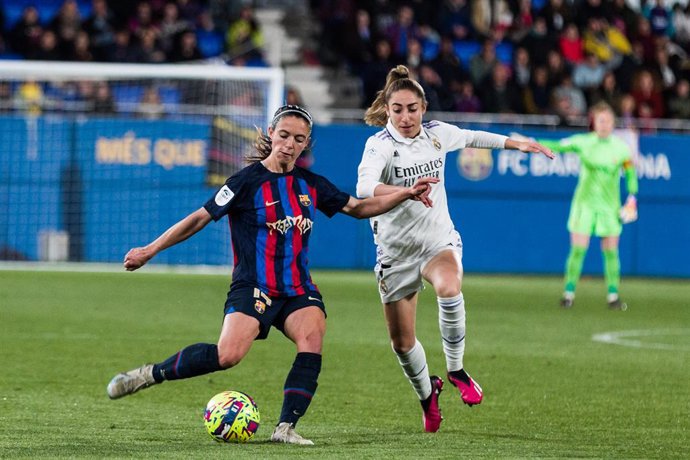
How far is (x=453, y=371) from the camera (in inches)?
326

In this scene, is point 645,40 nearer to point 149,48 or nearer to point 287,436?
point 149,48

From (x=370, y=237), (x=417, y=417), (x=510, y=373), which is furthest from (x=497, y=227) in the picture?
(x=417, y=417)

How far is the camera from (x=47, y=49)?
2241 centimetres

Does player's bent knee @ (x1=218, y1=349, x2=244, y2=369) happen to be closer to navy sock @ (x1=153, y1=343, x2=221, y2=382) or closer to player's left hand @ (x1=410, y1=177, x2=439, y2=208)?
navy sock @ (x1=153, y1=343, x2=221, y2=382)

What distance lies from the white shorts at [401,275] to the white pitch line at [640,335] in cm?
512

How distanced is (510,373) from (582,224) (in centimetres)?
678

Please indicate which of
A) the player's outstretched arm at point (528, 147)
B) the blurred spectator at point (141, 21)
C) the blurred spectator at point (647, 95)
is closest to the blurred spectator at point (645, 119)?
the blurred spectator at point (647, 95)

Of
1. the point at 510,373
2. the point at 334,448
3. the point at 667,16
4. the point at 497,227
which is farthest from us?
the point at 667,16

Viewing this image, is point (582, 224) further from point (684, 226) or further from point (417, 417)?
point (417, 417)

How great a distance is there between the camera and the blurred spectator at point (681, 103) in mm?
25002

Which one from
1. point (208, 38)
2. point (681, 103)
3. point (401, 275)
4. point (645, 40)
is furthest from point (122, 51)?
point (401, 275)

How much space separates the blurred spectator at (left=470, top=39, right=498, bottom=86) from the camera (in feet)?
81.4

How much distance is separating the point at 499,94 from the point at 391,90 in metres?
15.9

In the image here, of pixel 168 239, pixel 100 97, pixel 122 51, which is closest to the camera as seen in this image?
pixel 168 239
